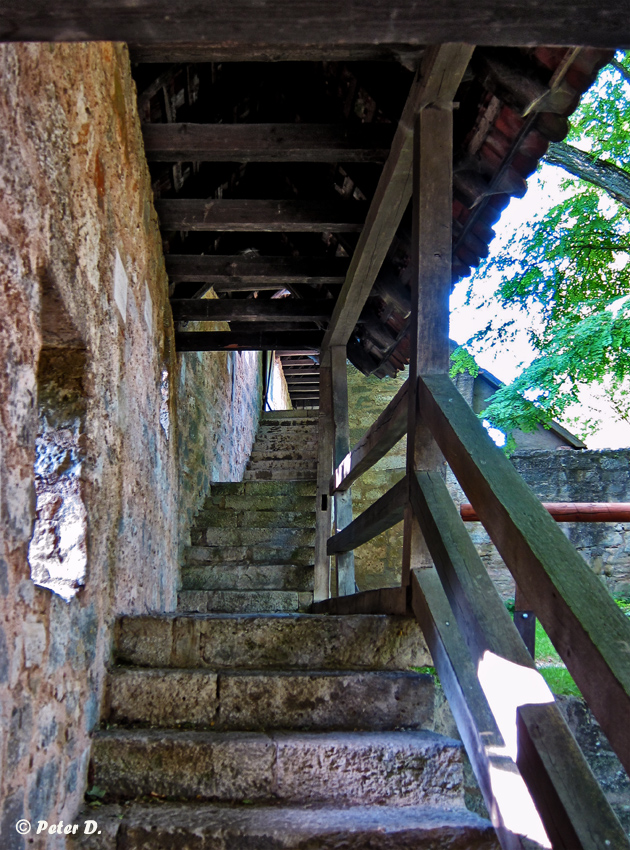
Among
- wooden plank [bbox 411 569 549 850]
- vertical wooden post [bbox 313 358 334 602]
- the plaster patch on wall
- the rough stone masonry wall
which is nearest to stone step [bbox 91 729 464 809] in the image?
the rough stone masonry wall

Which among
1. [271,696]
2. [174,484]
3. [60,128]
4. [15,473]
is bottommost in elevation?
[271,696]

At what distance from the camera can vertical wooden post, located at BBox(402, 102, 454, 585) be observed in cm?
223

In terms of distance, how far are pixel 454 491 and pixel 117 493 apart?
19.1 feet

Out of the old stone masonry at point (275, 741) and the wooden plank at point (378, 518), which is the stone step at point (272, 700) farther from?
the wooden plank at point (378, 518)

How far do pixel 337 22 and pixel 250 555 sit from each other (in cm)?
474

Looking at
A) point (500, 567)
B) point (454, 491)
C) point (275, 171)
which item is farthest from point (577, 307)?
point (275, 171)

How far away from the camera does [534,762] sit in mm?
1224

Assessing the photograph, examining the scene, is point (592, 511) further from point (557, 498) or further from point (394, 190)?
point (557, 498)

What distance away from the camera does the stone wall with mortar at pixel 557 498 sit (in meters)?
7.21

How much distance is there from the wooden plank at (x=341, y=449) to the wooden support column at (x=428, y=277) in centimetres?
192

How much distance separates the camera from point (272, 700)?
6.77 ft

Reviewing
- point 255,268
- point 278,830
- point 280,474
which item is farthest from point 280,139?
point 280,474

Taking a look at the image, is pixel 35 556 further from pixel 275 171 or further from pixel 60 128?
pixel 275 171
